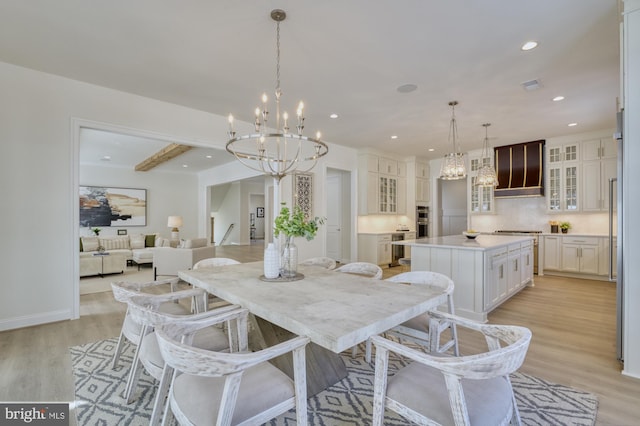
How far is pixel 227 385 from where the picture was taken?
1117mm

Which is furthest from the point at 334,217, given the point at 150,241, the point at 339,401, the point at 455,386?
the point at 455,386

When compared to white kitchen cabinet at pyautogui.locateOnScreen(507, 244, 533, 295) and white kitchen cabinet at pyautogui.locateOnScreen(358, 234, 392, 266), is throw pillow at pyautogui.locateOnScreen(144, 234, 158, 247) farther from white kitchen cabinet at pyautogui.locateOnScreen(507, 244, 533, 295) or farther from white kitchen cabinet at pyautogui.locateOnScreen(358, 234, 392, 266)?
white kitchen cabinet at pyautogui.locateOnScreen(507, 244, 533, 295)

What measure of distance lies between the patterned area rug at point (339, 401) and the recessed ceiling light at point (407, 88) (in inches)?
122

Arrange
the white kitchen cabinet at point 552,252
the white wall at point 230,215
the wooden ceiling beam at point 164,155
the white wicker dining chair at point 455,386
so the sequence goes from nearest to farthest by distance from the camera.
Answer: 1. the white wicker dining chair at point 455,386
2. the white kitchen cabinet at point 552,252
3. the wooden ceiling beam at point 164,155
4. the white wall at point 230,215

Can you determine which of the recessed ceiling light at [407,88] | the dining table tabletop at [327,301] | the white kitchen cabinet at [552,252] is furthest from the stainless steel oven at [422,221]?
the dining table tabletop at [327,301]

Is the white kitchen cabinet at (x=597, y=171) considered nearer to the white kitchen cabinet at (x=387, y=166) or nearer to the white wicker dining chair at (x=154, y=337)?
the white kitchen cabinet at (x=387, y=166)

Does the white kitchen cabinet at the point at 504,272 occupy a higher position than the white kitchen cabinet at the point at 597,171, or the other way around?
the white kitchen cabinet at the point at 597,171

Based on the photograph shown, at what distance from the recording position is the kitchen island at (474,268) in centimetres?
349

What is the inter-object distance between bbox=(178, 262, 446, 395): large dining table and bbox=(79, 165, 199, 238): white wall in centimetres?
788

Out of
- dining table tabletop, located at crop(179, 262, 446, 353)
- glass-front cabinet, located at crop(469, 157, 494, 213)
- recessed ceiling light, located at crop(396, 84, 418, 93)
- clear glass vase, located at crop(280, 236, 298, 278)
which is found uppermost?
recessed ceiling light, located at crop(396, 84, 418, 93)

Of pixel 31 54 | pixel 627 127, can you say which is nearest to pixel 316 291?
pixel 627 127

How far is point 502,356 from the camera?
43.4 inches
